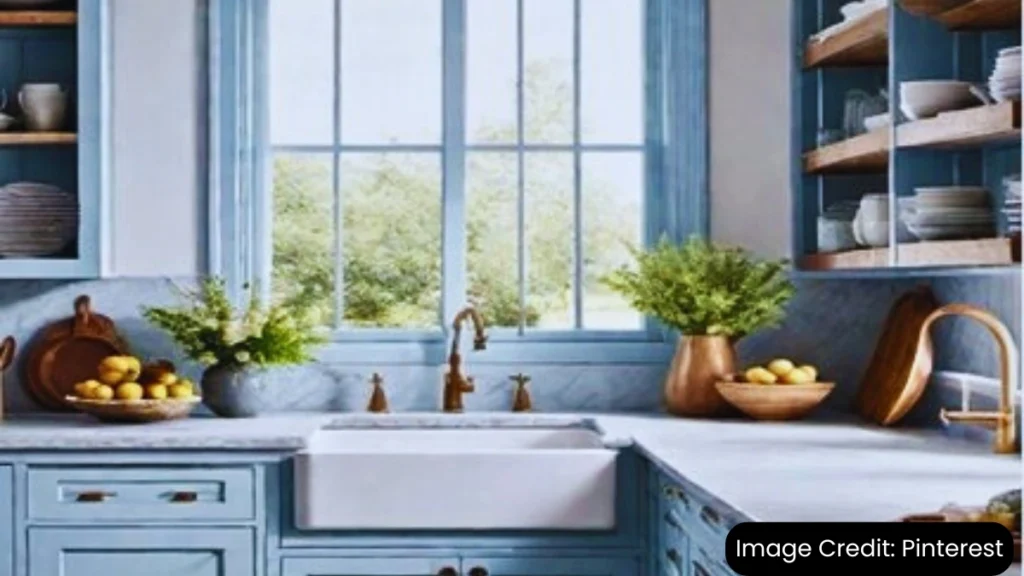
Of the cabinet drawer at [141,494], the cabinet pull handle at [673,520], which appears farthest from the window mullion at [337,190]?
the cabinet pull handle at [673,520]

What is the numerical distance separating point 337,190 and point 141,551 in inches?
51.3

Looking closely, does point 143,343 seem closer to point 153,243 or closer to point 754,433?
point 153,243

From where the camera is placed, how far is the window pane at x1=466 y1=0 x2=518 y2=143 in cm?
479

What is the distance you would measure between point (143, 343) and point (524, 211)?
1.13m

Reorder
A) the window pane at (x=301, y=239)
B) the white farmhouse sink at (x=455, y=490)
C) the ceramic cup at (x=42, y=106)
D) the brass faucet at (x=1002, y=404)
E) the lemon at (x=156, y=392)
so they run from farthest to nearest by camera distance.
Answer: the window pane at (x=301, y=239)
the ceramic cup at (x=42, y=106)
the lemon at (x=156, y=392)
the white farmhouse sink at (x=455, y=490)
the brass faucet at (x=1002, y=404)

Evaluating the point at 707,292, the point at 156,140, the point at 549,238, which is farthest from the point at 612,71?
the point at 156,140

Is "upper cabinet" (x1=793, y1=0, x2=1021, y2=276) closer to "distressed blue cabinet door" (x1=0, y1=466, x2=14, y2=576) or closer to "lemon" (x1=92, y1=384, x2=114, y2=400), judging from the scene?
"lemon" (x1=92, y1=384, x2=114, y2=400)

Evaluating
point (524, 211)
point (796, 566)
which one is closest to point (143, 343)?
point (524, 211)

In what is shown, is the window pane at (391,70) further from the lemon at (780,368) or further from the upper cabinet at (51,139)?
the lemon at (780,368)

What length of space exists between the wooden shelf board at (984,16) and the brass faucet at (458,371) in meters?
1.60

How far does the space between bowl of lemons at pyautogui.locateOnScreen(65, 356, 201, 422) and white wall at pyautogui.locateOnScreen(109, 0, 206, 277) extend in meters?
0.39

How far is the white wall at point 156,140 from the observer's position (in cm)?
462

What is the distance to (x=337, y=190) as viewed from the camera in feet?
15.7

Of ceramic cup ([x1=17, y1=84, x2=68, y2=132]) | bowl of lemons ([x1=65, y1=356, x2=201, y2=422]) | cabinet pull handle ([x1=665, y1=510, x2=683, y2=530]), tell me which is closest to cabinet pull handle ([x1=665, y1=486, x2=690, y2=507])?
cabinet pull handle ([x1=665, y1=510, x2=683, y2=530])
